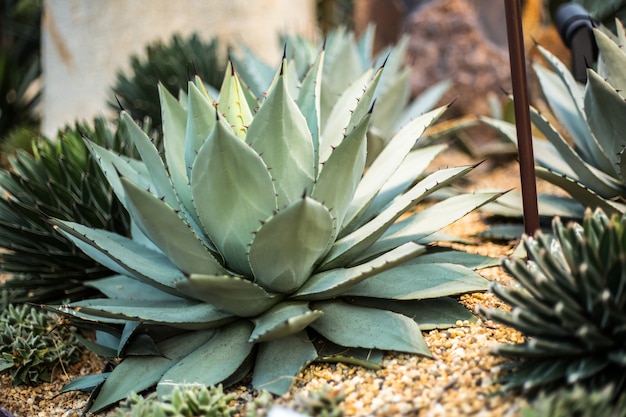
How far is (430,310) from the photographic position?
1.72 m

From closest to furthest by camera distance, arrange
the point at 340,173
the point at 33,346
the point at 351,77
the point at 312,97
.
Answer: the point at 340,173, the point at 312,97, the point at 33,346, the point at 351,77

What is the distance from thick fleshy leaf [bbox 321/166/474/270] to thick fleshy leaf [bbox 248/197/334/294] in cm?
5

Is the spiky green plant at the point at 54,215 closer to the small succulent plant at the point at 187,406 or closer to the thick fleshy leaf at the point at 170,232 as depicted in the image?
the thick fleshy leaf at the point at 170,232

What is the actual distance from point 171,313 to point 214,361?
0.17 metres

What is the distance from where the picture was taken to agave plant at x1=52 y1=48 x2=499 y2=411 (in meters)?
1.54

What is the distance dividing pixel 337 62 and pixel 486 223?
1003 millimetres

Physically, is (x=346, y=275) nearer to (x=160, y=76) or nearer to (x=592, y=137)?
(x=592, y=137)

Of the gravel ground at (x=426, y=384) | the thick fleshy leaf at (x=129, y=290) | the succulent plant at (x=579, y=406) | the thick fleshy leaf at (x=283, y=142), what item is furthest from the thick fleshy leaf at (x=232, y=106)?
the succulent plant at (x=579, y=406)

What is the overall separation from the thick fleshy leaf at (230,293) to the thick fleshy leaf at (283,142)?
0.79 feet

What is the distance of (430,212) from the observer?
1872 millimetres

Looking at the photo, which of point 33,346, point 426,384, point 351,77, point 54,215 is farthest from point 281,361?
point 351,77

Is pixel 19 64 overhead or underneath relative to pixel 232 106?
overhead

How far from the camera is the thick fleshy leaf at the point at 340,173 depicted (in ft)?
5.32

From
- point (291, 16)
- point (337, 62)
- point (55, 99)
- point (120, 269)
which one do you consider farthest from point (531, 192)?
point (55, 99)
